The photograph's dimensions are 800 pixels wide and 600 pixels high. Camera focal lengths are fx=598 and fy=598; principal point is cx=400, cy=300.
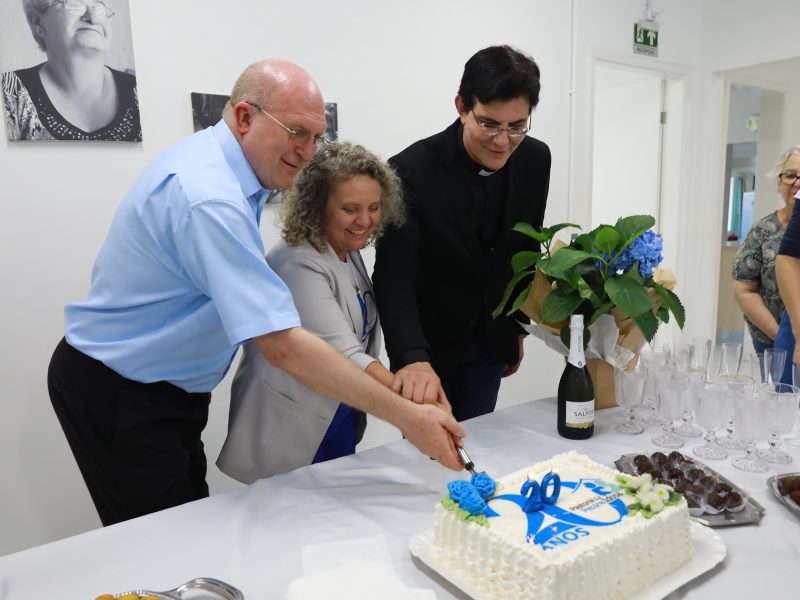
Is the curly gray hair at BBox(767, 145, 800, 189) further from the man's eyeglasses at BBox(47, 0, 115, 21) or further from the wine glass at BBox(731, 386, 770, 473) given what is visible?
the man's eyeglasses at BBox(47, 0, 115, 21)

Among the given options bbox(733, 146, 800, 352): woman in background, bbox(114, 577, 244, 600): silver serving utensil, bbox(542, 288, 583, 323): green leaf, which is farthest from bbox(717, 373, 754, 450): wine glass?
bbox(733, 146, 800, 352): woman in background

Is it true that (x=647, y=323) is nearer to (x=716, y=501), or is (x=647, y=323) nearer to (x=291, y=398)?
(x=716, y=501)

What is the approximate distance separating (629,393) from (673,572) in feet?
2.01

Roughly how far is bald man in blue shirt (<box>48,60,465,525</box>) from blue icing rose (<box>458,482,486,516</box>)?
250 mm

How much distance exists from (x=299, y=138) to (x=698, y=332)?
419cm

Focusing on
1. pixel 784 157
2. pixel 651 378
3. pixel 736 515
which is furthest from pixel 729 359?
pixel 784 157

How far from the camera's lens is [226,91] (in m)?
2.46

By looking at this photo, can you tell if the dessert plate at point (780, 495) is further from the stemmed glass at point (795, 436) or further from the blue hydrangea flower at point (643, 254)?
the blue hydrangea flower at point (643, 254)

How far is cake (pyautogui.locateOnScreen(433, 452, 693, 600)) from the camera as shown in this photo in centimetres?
80

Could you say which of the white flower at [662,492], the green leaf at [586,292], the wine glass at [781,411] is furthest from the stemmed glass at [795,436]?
the white flower at [662,492]

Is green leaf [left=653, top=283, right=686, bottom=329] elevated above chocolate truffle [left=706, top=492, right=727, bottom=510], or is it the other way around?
green leaf [left=653, top=283, right=686, bottom=329]

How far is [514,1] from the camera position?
11.0 feet

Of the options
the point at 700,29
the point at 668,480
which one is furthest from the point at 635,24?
the point at 668,480

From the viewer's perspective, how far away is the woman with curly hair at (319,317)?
1.41 metres
